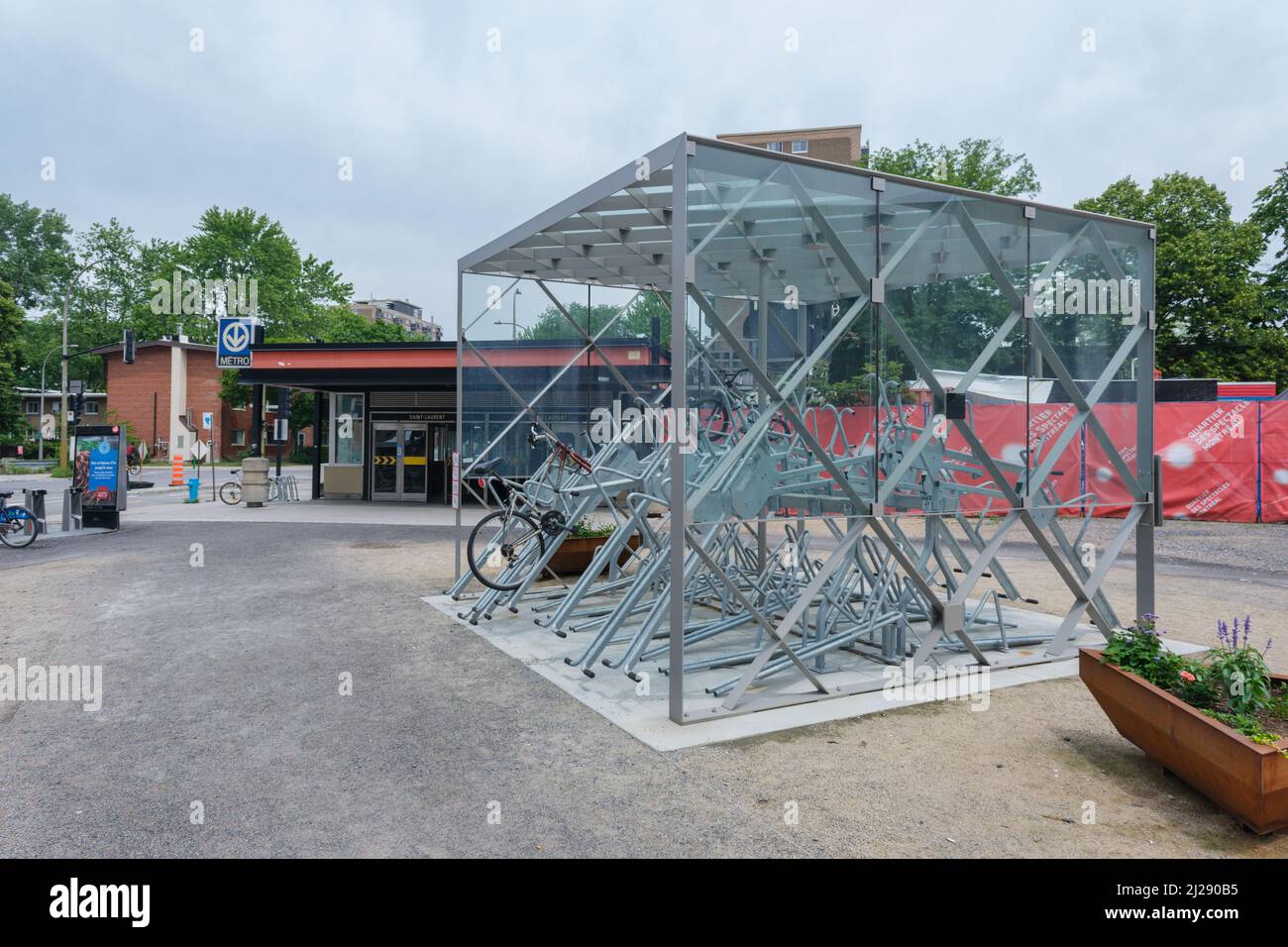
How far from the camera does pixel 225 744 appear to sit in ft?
14.3

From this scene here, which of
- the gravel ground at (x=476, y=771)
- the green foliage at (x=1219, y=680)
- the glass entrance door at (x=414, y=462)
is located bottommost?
the gravel ground at (x=476, y=771)

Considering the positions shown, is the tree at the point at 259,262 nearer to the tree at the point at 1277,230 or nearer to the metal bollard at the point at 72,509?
the metal bollard at the point at 72,509

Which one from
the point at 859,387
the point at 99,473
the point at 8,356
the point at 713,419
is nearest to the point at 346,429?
the point at 99,473

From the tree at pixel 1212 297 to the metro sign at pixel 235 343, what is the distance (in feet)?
90.8

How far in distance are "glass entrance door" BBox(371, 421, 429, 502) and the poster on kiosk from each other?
24.5 ft

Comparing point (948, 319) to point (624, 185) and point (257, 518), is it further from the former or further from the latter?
point (257, 518)

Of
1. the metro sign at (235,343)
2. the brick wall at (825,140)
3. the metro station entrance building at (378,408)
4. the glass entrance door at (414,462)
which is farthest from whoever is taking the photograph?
the brick wall at (825,140)

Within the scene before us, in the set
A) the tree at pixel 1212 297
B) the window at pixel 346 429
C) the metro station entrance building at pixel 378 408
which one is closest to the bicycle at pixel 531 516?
the metro station entrance building at pixel 378 408

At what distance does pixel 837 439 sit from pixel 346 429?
64.0 feet

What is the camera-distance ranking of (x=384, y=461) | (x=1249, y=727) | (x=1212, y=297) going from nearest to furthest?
(x=1249, y=727) < (x=384, y=461) < (x=1212, y=297)

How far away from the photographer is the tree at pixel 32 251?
53.3 m

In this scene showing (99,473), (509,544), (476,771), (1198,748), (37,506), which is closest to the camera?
(1198,748)

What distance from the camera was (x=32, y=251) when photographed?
178ft

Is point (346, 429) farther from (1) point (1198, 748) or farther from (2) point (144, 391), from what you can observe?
(2) point (144, 391)
